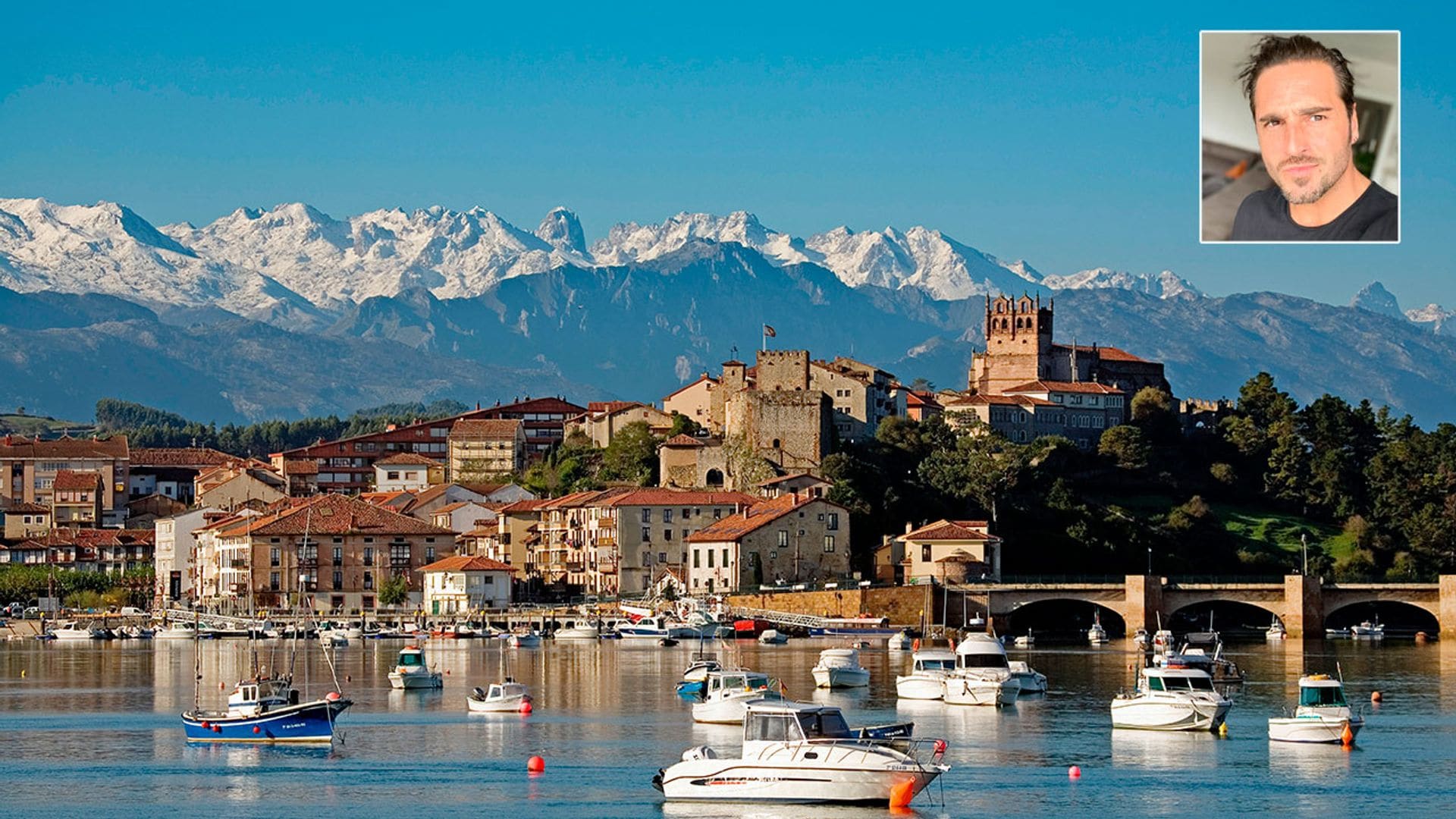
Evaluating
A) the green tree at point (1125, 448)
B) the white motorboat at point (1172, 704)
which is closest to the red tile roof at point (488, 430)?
the green tree at point (1125, 448)

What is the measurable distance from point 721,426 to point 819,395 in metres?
17.4

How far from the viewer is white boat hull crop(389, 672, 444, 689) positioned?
263 ft

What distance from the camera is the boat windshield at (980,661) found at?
7481 centimetres

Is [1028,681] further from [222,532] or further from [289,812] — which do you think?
[222,532]

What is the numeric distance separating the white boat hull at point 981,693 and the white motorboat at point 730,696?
25.0ft

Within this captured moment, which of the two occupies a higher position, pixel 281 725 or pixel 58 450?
pixel 58 450

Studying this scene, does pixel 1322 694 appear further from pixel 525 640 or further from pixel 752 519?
pixel 752 519

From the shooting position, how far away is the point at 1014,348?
19212cm

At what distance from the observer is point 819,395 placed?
145250 millimetres

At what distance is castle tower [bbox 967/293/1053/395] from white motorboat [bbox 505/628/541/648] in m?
78.0

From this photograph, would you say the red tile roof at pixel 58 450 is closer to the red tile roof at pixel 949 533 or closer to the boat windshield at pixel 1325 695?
the red tile roof at pixel 949 533

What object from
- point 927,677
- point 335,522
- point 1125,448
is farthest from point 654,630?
point 1125,448

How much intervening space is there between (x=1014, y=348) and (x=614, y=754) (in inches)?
5414

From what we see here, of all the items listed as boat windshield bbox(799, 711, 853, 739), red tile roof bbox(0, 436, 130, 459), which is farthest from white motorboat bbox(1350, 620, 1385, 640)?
red tile roof bbox(0, 436, 130, 459)
